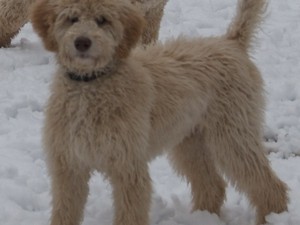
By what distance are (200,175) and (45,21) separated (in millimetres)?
1709

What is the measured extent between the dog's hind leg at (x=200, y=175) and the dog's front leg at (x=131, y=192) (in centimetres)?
77

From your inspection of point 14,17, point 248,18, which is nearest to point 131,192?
point 248,18

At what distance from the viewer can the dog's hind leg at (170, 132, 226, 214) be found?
472 centimetres

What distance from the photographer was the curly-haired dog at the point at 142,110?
3.69 meters

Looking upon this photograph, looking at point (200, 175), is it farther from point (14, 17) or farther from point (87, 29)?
point (14, 17)

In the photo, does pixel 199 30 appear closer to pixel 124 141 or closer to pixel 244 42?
pixel 244 42

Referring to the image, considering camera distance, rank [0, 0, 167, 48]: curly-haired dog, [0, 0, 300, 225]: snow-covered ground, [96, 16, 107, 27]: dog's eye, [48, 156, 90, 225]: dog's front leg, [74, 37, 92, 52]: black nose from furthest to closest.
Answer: [0, 0, 167, 48]: curly-haired dog, [0, 0, 300, 225]: snow-covered ground, [48, 156, 90, 225]: dog's front leg, [96, 16, 107, 27]: dog's eye, [74, 37, 92, 52]: black nose

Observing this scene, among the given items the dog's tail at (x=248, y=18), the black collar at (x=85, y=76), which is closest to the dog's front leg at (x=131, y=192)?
the black collar at (x=85, y=76)

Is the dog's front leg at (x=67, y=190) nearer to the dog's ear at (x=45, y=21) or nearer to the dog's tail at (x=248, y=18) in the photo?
the dog's ear at (x=45, y=21)

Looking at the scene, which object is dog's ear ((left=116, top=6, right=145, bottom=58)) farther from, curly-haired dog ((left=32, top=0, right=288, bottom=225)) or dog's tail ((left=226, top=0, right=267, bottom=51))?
dog's tail ((left=226, top=0, right=267, bottom=51))

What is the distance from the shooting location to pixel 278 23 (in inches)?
335

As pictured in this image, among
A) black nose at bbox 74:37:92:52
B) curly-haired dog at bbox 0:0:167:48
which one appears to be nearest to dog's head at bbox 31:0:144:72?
black nose at bbox 74:37:92:52

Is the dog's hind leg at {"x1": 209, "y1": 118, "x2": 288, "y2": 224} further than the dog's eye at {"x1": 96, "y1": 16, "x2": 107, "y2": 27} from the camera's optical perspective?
Yes

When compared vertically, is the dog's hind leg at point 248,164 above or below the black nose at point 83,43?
below
